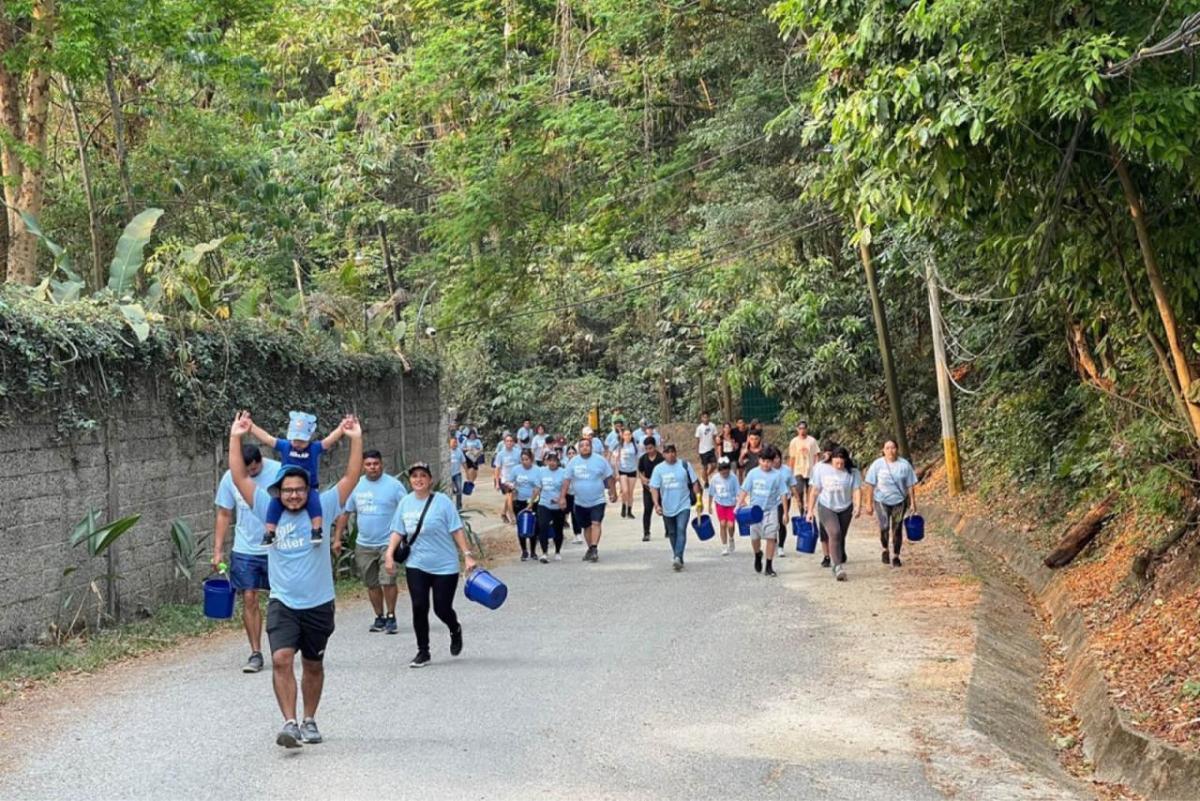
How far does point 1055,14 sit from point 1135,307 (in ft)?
10.6

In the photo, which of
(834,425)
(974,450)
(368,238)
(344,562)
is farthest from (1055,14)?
(368,238)

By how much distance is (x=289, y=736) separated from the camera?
301 inches

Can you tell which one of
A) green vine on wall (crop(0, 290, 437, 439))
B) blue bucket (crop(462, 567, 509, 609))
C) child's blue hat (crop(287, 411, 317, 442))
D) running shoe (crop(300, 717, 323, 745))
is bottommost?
running shoe (crop(300, 717, 323, 745))

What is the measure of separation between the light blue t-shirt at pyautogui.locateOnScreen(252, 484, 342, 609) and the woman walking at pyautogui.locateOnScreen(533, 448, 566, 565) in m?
11.0

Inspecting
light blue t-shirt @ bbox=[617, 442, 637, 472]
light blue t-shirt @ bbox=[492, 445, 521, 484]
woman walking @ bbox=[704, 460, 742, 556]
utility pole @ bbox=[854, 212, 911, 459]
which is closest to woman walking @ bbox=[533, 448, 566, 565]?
woman walking @ bbox=[704, 460, 742, 556]

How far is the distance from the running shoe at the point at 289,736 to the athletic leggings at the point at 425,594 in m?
2.84

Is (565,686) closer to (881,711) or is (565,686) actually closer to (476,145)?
(881,711)

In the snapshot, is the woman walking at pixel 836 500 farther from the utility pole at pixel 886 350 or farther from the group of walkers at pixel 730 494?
the utility pole at pixel 886 350

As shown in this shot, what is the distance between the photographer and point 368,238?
39.1 m

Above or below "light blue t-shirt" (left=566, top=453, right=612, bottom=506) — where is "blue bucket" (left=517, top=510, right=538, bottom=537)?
below

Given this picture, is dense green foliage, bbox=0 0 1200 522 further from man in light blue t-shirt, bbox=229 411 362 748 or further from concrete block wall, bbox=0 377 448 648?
man in light blue t-shirt, bbox=229 411 362 748

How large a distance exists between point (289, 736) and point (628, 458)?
1958cm

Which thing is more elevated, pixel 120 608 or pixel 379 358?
pixel 379 358

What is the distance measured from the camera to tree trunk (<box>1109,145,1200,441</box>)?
9.96 m
